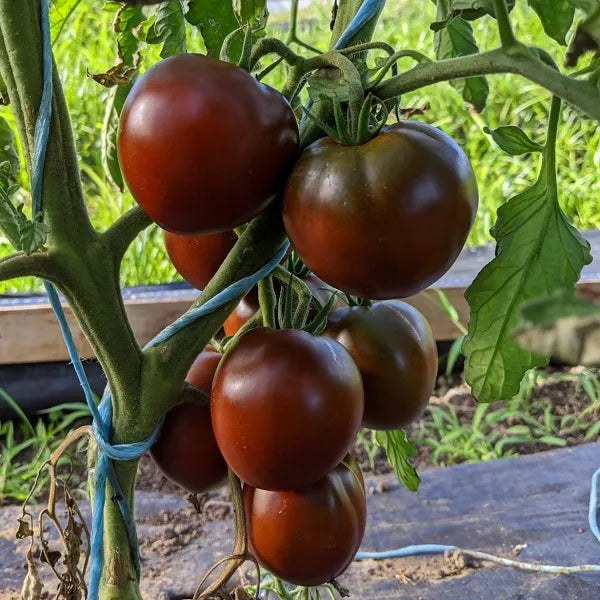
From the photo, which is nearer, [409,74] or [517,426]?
[409,74]

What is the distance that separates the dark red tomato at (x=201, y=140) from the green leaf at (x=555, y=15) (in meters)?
0.25

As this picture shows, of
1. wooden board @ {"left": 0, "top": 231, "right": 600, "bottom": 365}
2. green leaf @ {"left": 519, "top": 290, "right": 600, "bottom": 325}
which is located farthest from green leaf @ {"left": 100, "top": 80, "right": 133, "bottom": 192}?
wooden board @ {"left": 0, "top": 231, "right": 600, "bottom": 365}

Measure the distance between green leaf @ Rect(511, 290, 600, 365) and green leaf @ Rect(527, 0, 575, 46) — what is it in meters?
0.41

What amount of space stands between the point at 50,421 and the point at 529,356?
1.47 meters

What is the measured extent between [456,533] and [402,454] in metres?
0.55

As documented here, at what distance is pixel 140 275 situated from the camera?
2020 mm

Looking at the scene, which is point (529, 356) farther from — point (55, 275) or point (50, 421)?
point (50, 421)

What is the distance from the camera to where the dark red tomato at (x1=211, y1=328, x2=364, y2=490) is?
51 centimetres

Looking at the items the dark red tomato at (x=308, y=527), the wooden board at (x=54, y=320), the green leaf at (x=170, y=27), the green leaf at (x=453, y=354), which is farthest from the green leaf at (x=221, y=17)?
the green leaf at (x=453, y=354)

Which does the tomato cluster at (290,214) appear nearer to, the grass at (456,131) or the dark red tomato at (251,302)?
the dark red tomato at (251,302)

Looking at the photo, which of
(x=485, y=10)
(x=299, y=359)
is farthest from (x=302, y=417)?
(x=485, y=10)

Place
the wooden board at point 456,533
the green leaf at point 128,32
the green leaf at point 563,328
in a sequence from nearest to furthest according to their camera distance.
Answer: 1. the green leaf at point 563,328
2. the green leaf at point 128,32
3. the wooden board at point 456,533

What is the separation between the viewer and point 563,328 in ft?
0.79

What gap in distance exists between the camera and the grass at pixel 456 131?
2.14 metres
